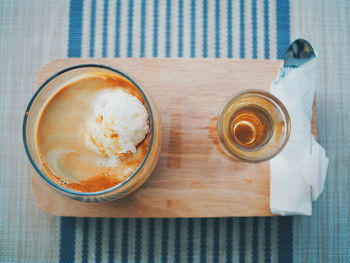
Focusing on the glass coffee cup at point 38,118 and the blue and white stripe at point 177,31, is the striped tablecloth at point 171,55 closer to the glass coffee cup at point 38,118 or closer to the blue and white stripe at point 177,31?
the blue and white stripe at point 177,31

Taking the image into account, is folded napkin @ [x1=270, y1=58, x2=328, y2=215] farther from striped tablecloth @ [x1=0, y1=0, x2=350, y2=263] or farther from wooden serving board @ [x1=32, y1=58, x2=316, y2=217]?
striped tablecloth @ [x1=0, y1=0, x2=350, y2=263]

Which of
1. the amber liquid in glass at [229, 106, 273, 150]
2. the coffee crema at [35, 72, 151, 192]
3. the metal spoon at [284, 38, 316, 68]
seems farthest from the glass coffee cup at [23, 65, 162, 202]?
the metal spoon at [284, 38, 316, 68]

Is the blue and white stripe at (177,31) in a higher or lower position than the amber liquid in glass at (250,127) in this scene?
higher

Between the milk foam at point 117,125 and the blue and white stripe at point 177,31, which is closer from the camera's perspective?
the milk foam at point 117,125

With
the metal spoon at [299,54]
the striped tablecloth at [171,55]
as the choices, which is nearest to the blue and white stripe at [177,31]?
the striped tablecloth at [171,55]

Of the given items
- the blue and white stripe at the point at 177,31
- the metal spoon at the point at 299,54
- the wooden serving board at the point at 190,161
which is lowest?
the wooden serving board at the point at 190,161

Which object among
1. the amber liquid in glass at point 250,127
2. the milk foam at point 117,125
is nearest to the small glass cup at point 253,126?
the amber liquid in glass at point 250,127

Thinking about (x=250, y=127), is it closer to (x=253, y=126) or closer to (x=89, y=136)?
(x=253, y=126)

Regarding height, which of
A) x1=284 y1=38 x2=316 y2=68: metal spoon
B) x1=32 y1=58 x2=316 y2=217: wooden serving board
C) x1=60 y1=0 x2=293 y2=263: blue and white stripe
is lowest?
x1=32 y1=58 x2=316 y2=217: wooden serving board
